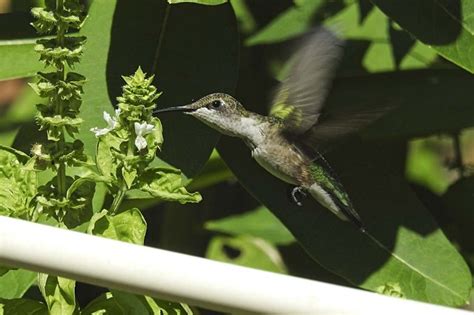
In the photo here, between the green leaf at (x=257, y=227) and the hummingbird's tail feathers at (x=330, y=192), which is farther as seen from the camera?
the green leaf at (x=257, y=227)

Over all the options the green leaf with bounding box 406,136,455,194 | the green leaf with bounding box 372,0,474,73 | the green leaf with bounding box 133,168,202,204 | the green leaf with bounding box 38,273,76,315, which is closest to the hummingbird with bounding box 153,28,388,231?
the green leaf with bounding box 372,0,474,73

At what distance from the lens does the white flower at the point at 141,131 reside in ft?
4.08

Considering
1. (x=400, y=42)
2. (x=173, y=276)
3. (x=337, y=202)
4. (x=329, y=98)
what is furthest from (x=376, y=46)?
(x=173, y=276)

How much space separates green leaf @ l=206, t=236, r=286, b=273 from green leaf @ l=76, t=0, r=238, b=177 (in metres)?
0.60

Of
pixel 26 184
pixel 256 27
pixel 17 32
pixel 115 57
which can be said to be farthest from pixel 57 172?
pixel 256 27

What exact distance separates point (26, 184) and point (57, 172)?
4 centimetres

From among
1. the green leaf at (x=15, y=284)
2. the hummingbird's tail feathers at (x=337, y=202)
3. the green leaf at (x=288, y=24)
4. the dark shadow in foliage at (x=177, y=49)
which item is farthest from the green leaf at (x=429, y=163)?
the green leaf at (x=15, y=284)

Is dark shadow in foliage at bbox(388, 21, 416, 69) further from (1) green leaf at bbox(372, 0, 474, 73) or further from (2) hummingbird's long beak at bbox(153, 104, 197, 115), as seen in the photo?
(2) hummingbird's long beak at bbox(153, 104, 197, 115)

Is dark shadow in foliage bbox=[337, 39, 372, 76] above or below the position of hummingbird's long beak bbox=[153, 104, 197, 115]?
below

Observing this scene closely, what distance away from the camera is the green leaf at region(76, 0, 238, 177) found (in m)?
1.75

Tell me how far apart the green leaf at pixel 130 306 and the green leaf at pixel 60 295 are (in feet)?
0.11

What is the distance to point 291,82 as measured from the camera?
70.0 inches

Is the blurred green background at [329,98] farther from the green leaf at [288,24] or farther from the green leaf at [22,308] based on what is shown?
the green leaf at [22,308]

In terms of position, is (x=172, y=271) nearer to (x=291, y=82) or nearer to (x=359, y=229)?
(x=291, y=82)
